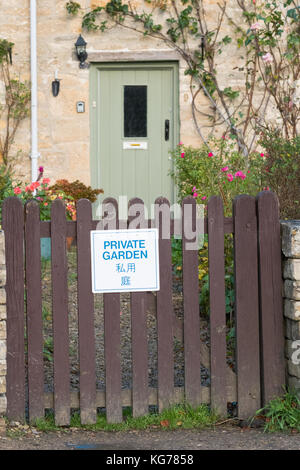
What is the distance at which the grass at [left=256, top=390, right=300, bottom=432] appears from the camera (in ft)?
12.5

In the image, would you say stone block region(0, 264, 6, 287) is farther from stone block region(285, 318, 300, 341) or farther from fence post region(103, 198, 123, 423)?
stone block region(285, 318, 300, 341)

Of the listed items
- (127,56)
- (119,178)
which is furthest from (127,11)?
(119,178)

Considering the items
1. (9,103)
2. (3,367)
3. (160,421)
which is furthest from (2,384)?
(9,103)

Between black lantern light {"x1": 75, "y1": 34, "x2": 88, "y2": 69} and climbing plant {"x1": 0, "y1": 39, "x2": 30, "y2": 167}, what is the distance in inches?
30.7

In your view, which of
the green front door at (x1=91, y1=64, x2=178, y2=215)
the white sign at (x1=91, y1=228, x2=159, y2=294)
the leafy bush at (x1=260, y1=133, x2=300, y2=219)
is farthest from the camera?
the green front door at (x1=91, y1=64, x2=178, y2=215)

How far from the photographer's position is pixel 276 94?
9.54m

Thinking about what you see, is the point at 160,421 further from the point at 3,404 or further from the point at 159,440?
the point at 3,404

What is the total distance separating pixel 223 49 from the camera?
31.3 ft

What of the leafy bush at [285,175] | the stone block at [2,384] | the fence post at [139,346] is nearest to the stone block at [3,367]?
the stone block at [2,384]

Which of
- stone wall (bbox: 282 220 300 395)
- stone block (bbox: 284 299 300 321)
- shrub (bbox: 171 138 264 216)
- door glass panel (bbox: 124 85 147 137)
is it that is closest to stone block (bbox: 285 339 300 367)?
stone wall (bbox: 282 220 300 395)

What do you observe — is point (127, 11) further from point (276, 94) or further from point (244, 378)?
point (244, 378)

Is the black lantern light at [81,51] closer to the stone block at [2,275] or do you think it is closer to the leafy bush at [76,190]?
the leafy bush at [76,190]

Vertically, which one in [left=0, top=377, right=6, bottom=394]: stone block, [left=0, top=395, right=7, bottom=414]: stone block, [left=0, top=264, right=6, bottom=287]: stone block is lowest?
[left=0, top=395, right=7, bottom=414]: stone block

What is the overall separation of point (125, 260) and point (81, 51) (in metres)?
6.04
